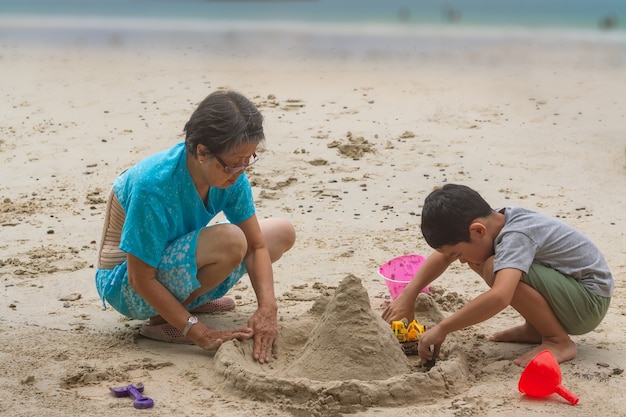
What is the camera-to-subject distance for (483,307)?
10.3ft

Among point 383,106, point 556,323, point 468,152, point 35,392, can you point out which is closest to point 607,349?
point 556,323

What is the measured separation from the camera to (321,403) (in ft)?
A: 9.66

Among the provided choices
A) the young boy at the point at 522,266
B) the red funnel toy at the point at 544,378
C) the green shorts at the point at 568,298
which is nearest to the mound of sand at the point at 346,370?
the young boy at the point at 522,266

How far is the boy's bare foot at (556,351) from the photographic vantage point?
3277mm

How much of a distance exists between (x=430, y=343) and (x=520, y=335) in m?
0.51

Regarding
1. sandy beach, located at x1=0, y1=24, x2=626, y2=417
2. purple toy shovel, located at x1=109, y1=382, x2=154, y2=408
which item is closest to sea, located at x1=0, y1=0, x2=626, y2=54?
sandy beach, located at x1=0, y1=24, x2=626, y2=417

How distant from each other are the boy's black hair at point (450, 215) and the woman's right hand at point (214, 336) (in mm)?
788

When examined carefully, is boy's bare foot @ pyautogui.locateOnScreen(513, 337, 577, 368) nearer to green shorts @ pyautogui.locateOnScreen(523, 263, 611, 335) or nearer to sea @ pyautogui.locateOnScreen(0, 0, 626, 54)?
green shorts @ pyautogui.locateOnScreen(523, 263, 611, 335)

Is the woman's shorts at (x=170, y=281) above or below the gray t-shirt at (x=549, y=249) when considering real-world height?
below

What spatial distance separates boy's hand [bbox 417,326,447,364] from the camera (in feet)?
10.5

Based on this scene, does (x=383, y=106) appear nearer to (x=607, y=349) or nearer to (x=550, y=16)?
(x=607, y=349)

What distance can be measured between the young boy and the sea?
26.7ft

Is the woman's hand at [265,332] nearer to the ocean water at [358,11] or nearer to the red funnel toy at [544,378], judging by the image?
the red funnel toy at [544,378]

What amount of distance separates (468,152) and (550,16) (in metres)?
12.6
